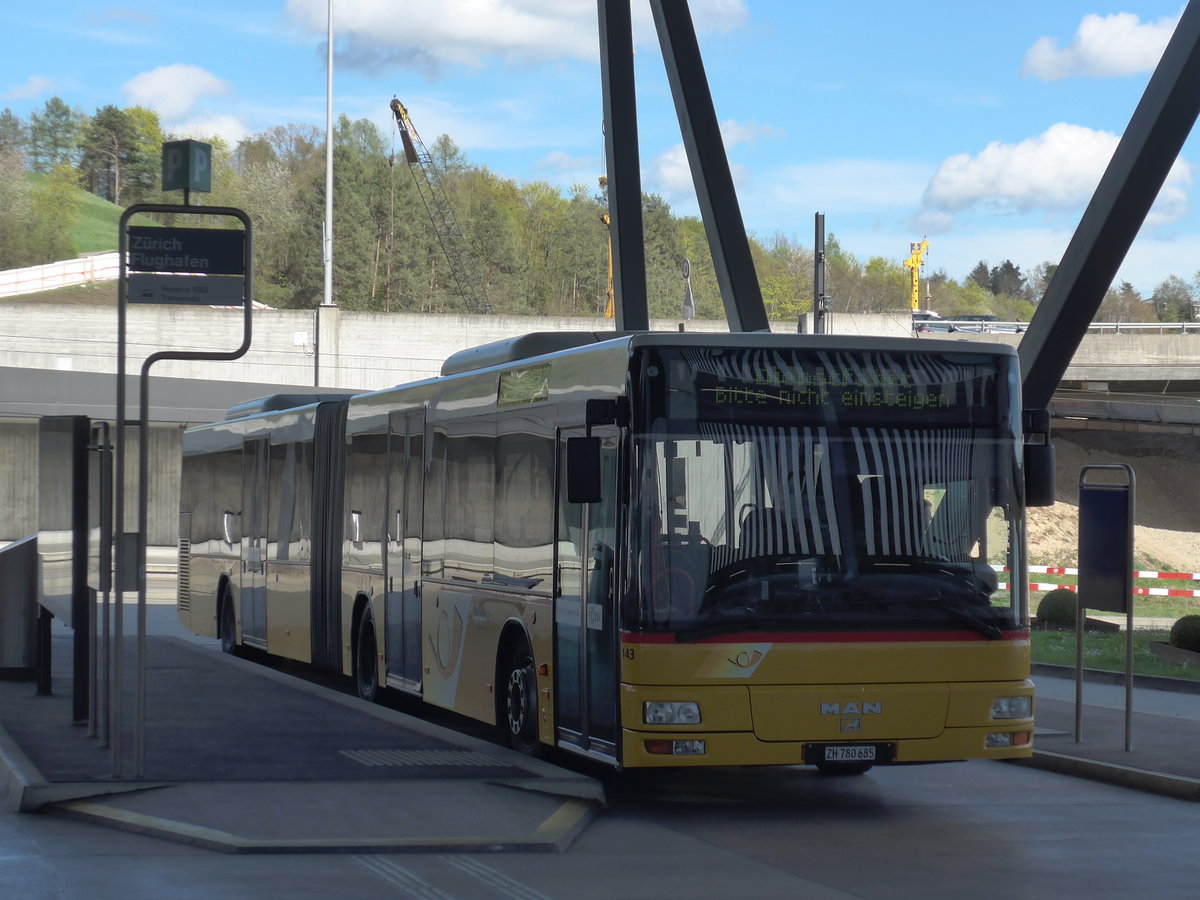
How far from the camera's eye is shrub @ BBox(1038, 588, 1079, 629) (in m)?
28.0

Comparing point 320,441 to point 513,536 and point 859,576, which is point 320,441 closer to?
point 513,536

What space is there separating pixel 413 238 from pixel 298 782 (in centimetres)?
11418

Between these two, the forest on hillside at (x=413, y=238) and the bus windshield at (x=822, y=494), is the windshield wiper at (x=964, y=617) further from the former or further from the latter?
the forest on hillside at (x=413, y=238)

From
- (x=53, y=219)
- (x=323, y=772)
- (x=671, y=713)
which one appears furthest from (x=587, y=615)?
(x=53, y=219)

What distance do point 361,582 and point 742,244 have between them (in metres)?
7.21

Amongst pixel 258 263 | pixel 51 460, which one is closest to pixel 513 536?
pixel 51 460

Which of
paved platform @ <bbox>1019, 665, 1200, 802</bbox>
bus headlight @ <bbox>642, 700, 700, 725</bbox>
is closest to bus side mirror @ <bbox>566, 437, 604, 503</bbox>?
bus headlight @ <bbox>642, 700, 700, 725</bbox>

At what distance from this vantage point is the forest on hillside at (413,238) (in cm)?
12081

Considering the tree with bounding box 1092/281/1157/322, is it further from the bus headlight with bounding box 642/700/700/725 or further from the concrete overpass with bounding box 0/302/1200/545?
the bus headlight with bounding box 642/700/700/725

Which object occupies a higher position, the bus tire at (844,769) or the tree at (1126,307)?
the tree at (1126,307)

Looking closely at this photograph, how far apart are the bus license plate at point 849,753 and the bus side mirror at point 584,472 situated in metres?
2.00

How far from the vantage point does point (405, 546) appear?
1512 centimetres

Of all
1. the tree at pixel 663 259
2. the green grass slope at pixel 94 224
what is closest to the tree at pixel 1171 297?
the tree at pixel 663 259

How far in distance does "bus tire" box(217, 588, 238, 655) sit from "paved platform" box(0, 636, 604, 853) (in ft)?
23.7
